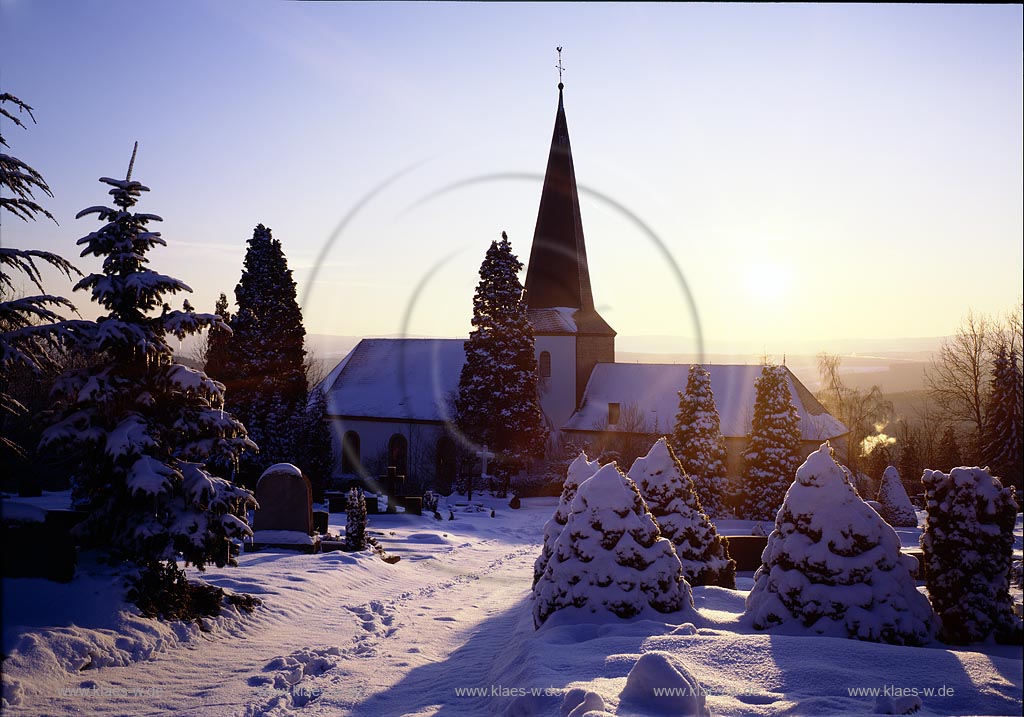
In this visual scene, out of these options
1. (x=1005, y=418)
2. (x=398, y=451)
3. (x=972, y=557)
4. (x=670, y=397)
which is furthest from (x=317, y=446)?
(x=972, y=557)

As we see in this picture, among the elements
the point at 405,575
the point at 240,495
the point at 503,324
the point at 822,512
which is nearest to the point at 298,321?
the point at 503,324

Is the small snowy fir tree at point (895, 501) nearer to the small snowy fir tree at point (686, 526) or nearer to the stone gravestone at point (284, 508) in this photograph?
the small snowy fir tree at point (686, 526)

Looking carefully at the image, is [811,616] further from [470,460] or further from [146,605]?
[470,460]

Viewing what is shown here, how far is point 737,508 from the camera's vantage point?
34.8 metres

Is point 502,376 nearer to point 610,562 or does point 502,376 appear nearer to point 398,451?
point 398,451

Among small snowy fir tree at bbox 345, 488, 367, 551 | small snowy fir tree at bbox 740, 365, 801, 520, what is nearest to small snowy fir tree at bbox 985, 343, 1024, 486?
small snowy fir tree at bbox 345, 488, 367, 551

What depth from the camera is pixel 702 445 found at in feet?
113

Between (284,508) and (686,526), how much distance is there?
10734 mm

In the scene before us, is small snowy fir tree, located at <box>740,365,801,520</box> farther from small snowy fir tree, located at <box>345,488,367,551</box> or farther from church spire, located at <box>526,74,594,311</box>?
small snowy fir tree, located at <box>345,488,367,551</box>

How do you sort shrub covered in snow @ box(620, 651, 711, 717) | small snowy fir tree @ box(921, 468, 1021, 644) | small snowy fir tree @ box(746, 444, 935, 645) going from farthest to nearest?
small snowy fir tree @ box(921, 468, 1021, 644) < small snowy fir tree @ box(746, 444, 935, 645) < shrub covered in snow @ box(620, 651, 711, 717)

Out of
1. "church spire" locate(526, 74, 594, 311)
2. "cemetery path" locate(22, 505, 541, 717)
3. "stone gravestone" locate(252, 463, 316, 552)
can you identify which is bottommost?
"cemetery path" locate(22, 505, 541, 717)

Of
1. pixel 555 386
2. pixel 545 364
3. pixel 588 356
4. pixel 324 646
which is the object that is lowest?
pixel 324 646

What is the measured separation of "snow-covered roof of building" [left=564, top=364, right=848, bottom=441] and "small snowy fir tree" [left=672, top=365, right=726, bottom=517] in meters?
6.16

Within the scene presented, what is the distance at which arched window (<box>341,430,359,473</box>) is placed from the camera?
49062mm
